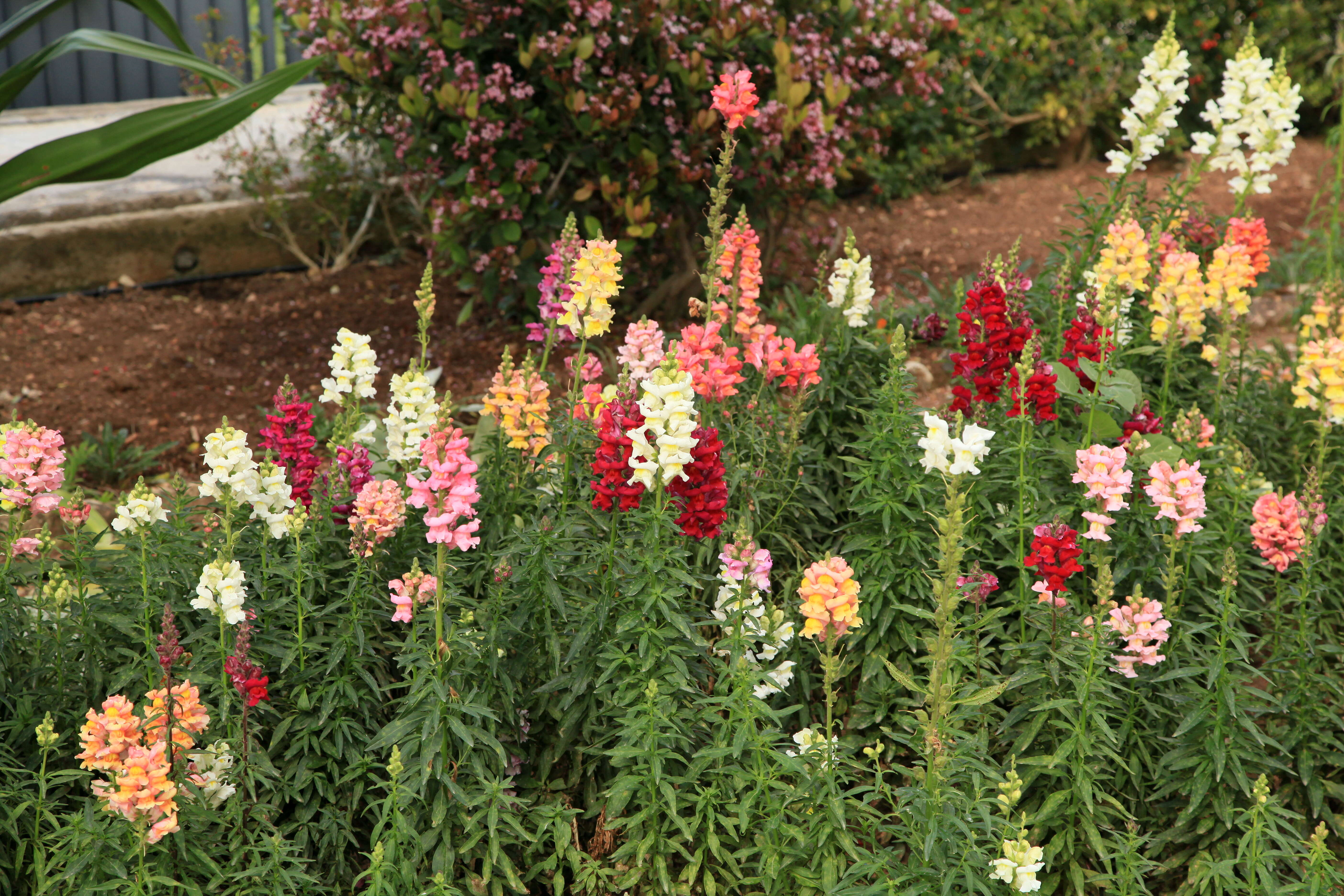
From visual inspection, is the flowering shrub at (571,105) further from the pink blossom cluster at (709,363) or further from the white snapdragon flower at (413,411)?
the white snapdragon flower at (413,411)

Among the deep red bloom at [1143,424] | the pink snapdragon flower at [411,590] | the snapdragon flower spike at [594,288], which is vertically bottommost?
the pink snapdragon flower at [411,590]

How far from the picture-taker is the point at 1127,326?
3.85 m

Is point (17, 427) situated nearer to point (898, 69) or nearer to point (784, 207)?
point (784, 207)

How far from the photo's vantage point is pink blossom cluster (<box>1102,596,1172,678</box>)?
8.69ft

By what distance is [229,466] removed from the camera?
105 inches

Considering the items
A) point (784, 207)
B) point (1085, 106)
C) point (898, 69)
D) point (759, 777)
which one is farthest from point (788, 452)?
point (1085, 106)

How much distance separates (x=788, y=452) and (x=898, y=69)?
3.49 m

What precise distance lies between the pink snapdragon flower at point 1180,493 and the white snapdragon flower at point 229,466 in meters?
1.97

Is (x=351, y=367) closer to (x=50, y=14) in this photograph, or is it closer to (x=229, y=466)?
(x=229, y=466)

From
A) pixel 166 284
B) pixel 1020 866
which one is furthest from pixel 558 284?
pixel 166 284

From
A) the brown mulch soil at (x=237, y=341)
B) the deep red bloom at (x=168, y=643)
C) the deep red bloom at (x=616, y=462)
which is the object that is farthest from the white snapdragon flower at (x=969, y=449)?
the brown mulch soil at (x=237, y=341)

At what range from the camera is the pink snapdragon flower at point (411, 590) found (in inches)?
102

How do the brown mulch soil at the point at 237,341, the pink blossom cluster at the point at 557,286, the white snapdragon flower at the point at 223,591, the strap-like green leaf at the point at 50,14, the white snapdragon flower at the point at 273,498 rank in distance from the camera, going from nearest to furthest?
the white snapdragon flower at the point at 223,591, the white snapdragon flower at the point at 273,498, the pink blossom cluster at the point at 557,286, the strap-like green leaf at the point at 50,14, the brown mulch soil at the point at 237,341

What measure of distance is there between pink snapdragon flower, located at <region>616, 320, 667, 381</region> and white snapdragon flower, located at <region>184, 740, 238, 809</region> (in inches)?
48.6
